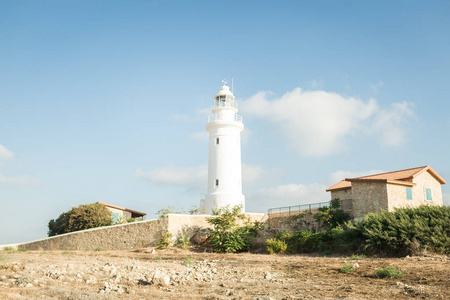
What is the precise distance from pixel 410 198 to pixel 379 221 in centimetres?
675

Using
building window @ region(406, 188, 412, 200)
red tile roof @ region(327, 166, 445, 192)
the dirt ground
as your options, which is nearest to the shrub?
red tile roof @ region(327, 166, 445, 192)

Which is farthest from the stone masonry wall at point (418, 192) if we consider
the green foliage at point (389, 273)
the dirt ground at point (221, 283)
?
the green foliage at point (389, 273)

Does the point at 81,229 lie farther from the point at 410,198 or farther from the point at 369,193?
the point at 410,198

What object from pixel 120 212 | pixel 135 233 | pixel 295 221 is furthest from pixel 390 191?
pixel 120 212

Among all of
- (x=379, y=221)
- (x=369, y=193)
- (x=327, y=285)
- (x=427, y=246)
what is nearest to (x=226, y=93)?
(x=369, y=193)

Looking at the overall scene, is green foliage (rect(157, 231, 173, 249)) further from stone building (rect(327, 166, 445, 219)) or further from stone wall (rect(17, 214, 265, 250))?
stone building (rect(327, 166, 445, 219))

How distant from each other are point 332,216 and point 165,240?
10875 millimetres

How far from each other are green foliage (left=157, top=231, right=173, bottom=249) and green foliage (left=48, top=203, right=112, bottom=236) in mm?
8001

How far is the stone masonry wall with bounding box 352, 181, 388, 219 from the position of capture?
21598mm

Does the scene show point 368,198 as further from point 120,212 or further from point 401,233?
point 120,212

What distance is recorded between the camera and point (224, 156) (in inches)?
1265

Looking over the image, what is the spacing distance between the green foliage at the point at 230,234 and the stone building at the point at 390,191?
247 inches

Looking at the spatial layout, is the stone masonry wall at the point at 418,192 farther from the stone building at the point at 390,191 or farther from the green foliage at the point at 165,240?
the green foliage at the point at 165,240

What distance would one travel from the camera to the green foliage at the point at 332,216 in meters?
23.3
